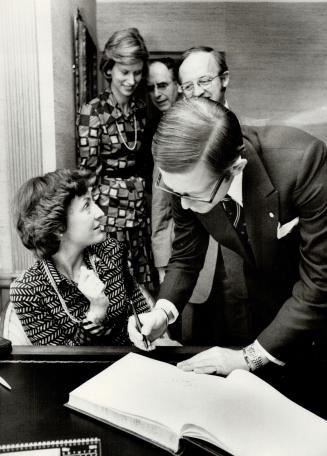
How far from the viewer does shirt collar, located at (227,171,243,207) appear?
1269 millimetres

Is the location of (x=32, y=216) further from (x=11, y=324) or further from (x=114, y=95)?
(x=114, y=95)

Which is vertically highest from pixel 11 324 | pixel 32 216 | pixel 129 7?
pixel 129 7

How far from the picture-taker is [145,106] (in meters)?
1.43

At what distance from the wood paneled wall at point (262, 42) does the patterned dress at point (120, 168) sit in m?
0.25

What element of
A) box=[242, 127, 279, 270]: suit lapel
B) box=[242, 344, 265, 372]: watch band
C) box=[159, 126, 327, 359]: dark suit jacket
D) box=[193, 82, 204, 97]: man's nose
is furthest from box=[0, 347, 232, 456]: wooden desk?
box=[193, 82, 204, 97]: man's nose

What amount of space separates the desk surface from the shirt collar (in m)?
0.42

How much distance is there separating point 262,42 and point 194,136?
48 centimetres

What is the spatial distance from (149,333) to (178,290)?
0.22 m

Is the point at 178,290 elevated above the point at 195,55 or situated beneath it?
situated beneath

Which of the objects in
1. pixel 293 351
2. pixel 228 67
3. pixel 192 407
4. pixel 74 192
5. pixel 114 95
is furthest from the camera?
pixel 74 192

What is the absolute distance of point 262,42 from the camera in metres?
1.29

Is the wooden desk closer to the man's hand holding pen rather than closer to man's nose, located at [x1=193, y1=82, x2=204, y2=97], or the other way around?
the man's hand holding pen

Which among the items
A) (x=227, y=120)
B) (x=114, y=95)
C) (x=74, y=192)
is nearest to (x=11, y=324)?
(x=74, y=192)

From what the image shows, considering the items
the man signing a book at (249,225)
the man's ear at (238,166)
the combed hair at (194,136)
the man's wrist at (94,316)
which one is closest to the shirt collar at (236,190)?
the man signing a book at (249,225)
